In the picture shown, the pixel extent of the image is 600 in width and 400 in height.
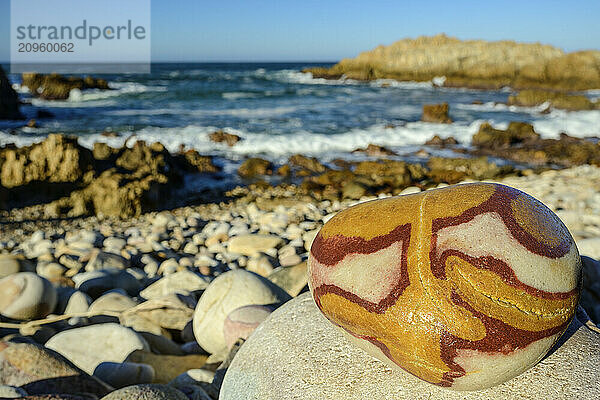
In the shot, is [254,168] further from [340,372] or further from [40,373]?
[340,372]

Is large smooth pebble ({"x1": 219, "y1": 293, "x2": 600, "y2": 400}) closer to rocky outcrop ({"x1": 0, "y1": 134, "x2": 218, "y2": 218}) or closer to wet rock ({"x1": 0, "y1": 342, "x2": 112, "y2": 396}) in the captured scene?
wet rock ({"x1": 0, "y1": 342, "x2": 112, "y2": 396})

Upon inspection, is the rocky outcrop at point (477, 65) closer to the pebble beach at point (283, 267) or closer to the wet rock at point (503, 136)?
the wet rock at point (503, 136)

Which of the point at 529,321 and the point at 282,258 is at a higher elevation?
the point at 529,321

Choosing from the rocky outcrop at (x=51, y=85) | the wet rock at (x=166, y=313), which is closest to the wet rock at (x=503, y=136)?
the wet rock at (x=166, y=313)

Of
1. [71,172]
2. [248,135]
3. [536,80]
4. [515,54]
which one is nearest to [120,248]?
[71,172]

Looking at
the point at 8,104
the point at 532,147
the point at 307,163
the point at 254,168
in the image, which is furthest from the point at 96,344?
the point at 8,104

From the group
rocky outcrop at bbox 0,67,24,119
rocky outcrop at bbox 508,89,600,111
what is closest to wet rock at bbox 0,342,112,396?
rocky outcrop at bbox 0,67,24,119

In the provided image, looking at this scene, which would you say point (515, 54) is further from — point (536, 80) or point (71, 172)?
point (71, 172)
